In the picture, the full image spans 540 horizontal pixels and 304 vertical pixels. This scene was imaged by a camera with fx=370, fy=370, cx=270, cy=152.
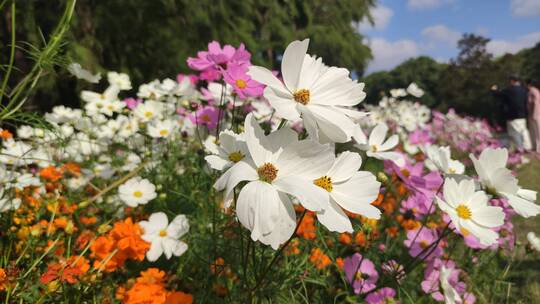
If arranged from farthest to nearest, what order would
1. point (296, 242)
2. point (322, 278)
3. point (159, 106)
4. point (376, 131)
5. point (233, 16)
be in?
point (233, 16) < point (159, 106) < point (296, 242) < point (376, 131) < point (322, 278)

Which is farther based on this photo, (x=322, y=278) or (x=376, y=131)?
(x=376, y=131)

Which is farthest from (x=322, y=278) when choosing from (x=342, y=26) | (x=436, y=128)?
(x=342, y=26)

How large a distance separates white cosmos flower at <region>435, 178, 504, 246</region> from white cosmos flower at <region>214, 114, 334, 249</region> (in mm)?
401

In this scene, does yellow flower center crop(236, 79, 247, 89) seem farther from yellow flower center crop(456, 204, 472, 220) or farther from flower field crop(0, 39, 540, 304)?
yellow flower center crop(456, 204, 472, 220)

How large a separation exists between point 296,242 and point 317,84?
758 mm

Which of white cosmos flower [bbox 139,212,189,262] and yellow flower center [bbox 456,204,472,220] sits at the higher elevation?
yellow flower center [bbox 456,204,472,220]

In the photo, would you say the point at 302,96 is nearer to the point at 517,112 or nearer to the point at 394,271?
the point at 394,271

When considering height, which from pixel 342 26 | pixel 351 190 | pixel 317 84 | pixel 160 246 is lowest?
pixel 342 26

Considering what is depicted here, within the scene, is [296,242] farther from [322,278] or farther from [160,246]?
[160,246]

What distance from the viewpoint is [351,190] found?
2.20ft

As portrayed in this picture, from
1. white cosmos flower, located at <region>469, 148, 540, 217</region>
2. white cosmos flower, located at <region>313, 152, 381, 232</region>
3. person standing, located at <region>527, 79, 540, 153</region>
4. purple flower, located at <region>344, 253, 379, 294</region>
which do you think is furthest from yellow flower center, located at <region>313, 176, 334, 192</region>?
person standing, located at <region>527, 79, 540, 153</region>

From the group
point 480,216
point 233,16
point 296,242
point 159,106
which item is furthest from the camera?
point 233,16

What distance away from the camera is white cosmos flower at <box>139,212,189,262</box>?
111 cm

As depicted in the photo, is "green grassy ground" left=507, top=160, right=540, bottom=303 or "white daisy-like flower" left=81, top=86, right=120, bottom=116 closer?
"green grassy ground" left=507, top=160, right=540, bottom=303
